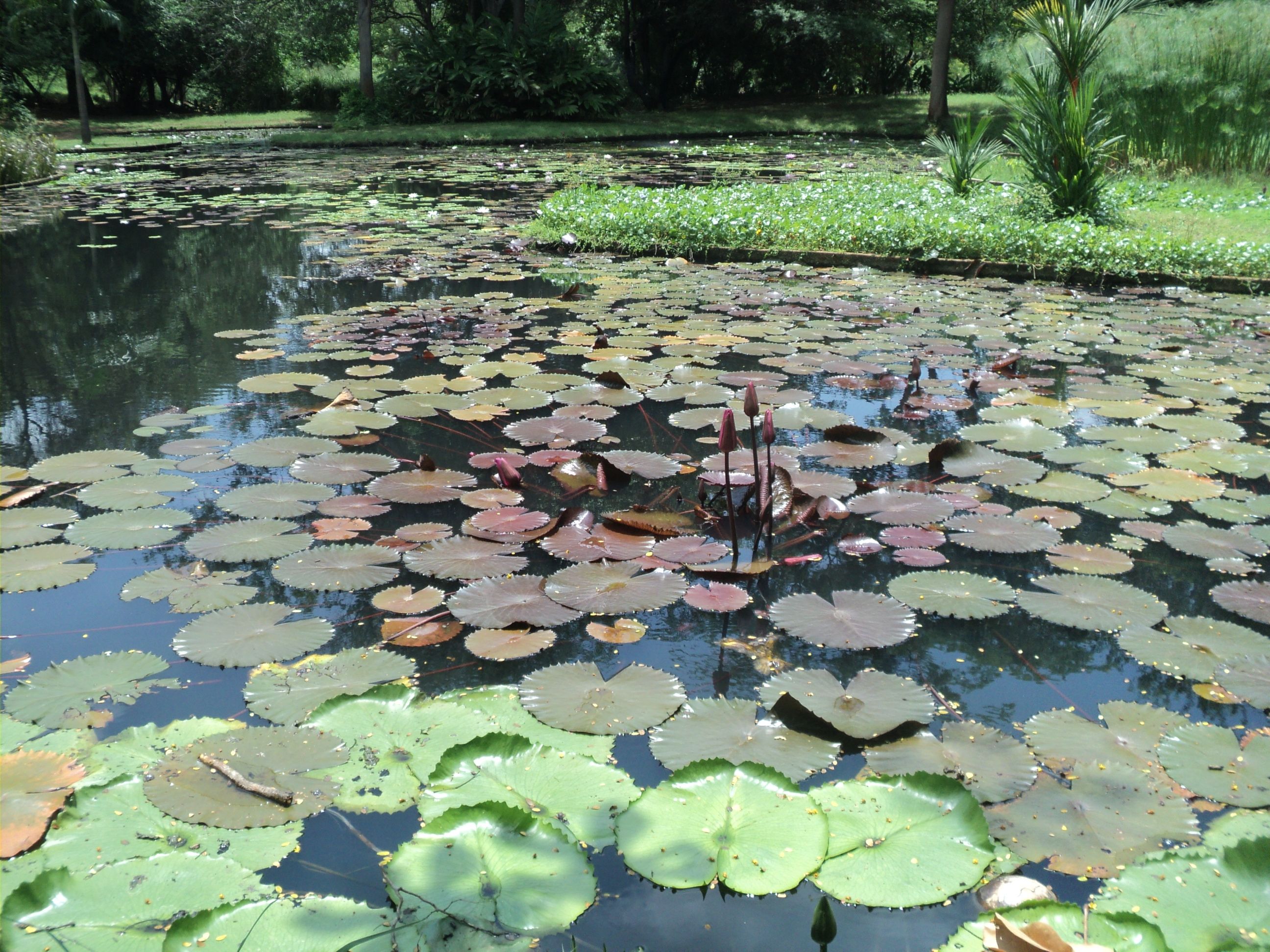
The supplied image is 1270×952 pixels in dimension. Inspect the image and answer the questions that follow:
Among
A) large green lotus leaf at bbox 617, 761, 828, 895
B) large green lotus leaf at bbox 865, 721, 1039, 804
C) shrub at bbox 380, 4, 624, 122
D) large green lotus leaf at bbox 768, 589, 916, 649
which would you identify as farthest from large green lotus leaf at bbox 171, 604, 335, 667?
shrub at bbox 380, 4, 624, 122

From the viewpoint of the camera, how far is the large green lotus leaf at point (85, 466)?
280 centimetres

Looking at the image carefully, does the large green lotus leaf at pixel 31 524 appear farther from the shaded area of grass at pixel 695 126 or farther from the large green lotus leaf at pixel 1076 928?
the shaded area of grass at pixel 695 126

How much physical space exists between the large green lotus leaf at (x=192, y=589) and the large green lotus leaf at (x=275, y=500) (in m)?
0.33

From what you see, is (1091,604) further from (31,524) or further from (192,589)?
(31,524)

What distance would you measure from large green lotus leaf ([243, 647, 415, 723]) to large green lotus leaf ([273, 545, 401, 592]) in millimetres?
279

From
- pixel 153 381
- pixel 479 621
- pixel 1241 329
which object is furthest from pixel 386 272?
pixel 1241 329

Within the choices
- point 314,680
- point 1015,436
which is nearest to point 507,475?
point 314,680

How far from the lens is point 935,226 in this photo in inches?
262

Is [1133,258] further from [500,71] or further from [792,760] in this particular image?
[500,71]

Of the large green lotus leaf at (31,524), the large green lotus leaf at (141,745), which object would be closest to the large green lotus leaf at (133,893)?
the large green lotus leaf at (141,745)

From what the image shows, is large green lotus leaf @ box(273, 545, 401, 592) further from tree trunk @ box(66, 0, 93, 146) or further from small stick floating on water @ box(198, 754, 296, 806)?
tree trunk @ box(66, 0, 93, 146)

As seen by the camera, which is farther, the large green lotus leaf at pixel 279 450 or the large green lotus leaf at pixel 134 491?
the large green lotus leaf at pixel 279 450

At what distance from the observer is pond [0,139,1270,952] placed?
52.0 inches

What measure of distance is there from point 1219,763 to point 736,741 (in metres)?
0.83
